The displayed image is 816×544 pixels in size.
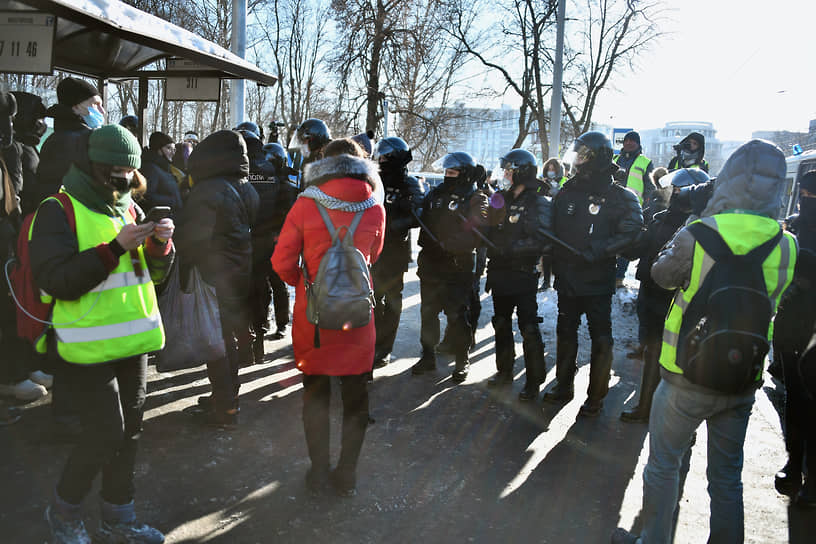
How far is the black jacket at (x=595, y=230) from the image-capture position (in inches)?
181

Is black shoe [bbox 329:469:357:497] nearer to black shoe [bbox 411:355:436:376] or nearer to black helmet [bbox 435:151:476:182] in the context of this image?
black shoe [bbox 411:355:436:376]

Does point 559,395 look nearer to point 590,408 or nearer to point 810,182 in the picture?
point 590,408

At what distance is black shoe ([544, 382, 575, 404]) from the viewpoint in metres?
5.04

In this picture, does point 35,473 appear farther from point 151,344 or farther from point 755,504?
point 755,504

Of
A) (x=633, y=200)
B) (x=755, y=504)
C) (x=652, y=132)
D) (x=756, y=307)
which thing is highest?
(x=652, y=132)

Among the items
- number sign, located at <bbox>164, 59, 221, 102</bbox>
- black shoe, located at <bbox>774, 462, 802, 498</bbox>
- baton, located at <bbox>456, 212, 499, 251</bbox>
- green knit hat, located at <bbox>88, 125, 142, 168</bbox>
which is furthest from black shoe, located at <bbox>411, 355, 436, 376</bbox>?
number sign, located at <bbox>164, 59, 221, 102</bbox>

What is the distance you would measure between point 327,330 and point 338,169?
0.84 m

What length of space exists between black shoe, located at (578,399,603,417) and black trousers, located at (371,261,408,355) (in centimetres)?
183

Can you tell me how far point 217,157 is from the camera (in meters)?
4.02

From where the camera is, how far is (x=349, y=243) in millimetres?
3188

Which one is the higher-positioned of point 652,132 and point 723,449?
point 652,132

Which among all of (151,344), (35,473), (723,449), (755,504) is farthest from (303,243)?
(755,504)

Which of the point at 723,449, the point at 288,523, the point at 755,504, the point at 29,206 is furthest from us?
the point at 29,206

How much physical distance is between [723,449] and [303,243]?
221cm
